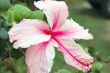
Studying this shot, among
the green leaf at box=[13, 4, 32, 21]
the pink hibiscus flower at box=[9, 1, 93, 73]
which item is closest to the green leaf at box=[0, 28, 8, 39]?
the green leaf at box=[13, 4, 32, 21]

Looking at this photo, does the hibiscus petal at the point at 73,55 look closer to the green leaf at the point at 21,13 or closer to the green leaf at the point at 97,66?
the green leaf at the point at 21,13

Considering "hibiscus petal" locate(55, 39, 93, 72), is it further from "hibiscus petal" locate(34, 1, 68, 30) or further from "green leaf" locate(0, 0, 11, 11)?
"green leaf" locate(0, 0, 11, 11)

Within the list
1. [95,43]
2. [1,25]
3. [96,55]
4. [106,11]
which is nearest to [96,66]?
[96,55]

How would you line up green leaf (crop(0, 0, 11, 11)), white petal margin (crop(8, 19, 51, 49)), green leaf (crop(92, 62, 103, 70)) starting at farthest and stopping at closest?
green leaf (crop(92, 62, 103, 70)) < green leaf (crop(0, 0, 11, 11)) < white petal margin (crop(8, 19, 51, 49))

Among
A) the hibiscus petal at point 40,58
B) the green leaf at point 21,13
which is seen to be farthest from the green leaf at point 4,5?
the hibiscus petal at point 40,58

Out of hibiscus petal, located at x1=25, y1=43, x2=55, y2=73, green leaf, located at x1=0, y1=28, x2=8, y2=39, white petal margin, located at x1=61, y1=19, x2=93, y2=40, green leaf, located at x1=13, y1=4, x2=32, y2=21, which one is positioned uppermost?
white petal margin, located at x1=61, y1=19, x2=93, y2=40

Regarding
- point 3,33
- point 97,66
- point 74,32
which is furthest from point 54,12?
point 97,66
